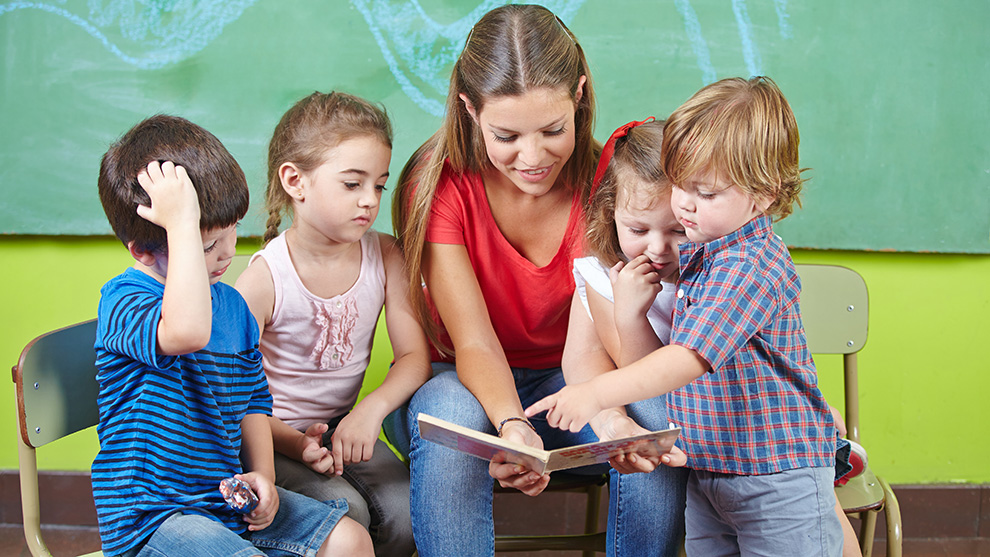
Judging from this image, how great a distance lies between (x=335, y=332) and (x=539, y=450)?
610mm

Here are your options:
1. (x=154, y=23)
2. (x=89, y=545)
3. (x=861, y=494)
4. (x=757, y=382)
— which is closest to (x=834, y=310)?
(x=861, y=494)

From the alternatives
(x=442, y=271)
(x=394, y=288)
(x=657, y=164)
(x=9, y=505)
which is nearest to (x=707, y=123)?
(x=657, y=164)

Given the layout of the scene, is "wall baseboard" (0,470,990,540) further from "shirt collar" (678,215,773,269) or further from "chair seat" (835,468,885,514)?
"shirt collar" (678,215,773,269)

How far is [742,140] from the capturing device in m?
1.11

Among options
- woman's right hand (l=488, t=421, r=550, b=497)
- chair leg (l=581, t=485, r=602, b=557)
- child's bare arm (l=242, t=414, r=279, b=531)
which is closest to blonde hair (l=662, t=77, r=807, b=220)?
woman's right hand (l=488, t=421, r=550, b=497)

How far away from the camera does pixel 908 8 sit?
2068 millimetres

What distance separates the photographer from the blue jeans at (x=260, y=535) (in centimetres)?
103

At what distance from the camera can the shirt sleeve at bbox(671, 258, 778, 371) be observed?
41.4 inches

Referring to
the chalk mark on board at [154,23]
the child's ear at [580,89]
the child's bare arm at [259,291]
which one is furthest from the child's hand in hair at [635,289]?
the chalk mark on board at [154,23]

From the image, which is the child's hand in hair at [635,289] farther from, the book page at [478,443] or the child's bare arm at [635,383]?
the book page at [478,443]

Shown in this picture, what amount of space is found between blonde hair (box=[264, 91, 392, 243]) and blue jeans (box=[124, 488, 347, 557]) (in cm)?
59

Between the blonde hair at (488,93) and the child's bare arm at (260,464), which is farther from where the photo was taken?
the blonde hair at (488,93)

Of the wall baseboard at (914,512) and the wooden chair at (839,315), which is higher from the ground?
the wooden chair at (839,315)

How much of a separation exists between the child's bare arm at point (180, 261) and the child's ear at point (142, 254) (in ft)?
0.22
